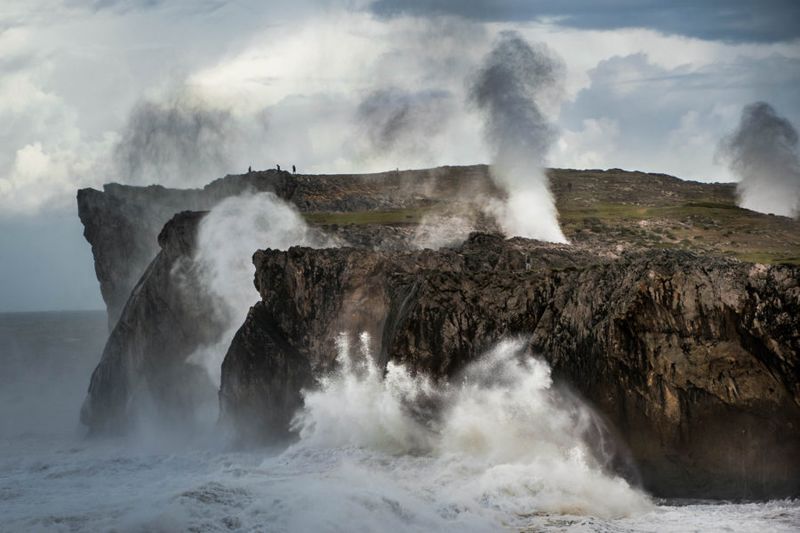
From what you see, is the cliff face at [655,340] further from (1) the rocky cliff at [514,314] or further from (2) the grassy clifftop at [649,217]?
(2) the grassy clifftop at [649,217]

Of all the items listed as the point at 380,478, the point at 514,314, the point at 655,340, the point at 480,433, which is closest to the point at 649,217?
the point at 514,314

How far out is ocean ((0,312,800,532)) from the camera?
31.5 metres

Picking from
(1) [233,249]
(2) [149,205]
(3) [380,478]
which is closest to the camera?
(3) [380,478]

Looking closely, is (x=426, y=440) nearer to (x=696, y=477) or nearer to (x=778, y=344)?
(x=696, y=477)

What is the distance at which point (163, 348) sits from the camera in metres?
60.8

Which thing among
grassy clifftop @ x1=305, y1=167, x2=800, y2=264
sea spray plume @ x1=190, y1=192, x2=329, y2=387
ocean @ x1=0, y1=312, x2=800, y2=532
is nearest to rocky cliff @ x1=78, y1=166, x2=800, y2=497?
grassy clifftop @ x1=305, y1=167, x2=800, y2=264

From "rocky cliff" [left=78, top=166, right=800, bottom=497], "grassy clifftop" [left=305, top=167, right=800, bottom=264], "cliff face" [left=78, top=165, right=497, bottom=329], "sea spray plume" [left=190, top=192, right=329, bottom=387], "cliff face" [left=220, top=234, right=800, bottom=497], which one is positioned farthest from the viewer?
"cliff face" [left=78, top=165, right=497, bottom=329]

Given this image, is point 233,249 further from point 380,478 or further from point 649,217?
point 649,217

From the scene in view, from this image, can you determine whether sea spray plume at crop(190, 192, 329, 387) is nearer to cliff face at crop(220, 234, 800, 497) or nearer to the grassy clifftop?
the grassy clifftop

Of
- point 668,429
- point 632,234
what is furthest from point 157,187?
point 668,429

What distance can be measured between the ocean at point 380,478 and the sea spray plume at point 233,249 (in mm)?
7329

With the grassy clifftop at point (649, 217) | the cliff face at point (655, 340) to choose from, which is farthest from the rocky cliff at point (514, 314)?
the grassy clifftop at point (649, 217)

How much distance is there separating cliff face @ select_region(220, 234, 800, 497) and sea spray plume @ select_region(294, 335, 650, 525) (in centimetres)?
103

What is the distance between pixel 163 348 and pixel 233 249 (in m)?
7.32
